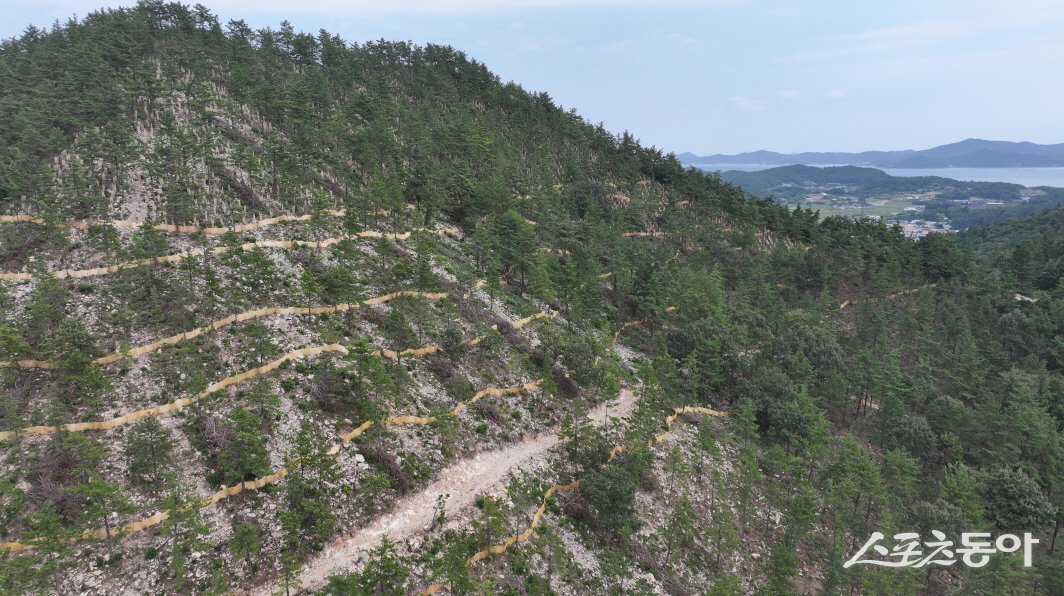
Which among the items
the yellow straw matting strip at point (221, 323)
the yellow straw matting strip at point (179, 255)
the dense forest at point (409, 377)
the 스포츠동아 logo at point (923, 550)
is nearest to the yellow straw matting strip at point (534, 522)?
the dense forest at point (409, 377)

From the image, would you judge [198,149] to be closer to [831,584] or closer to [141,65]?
[141,65]

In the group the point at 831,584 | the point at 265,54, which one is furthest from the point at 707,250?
the point at 265,54

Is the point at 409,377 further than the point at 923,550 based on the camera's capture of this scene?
No

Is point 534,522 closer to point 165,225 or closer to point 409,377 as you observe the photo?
point 409,377

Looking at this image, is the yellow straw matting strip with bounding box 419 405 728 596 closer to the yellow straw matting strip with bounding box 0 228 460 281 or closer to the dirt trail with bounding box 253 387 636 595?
the dirt trail with bounding box 253 387 636 595

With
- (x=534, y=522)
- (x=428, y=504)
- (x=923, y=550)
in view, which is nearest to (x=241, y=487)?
(x=428, y=504)

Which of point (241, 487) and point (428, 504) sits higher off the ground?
point (241, 487)

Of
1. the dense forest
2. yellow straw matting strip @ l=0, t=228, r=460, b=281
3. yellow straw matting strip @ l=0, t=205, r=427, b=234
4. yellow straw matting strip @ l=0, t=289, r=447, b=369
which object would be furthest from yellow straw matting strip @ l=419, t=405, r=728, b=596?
yellow straw matting strip @ l=0, t=205, r=427, b=234
